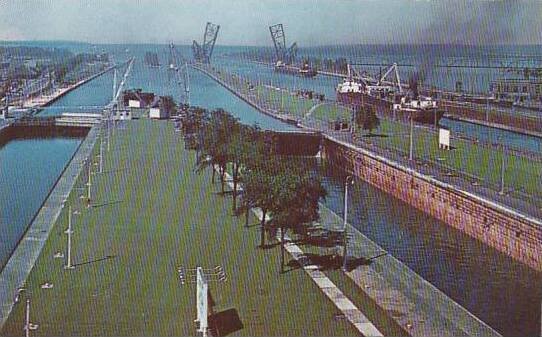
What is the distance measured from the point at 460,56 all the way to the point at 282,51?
8897 mm

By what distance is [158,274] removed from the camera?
5078mm

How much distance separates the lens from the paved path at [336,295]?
418 centimetres

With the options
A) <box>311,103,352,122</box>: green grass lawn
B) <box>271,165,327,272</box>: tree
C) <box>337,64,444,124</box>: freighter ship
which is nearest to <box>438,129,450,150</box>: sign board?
<box>337,64,444,124</box>: freighter ship

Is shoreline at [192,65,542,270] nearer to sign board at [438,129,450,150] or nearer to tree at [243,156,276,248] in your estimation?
sign board at [438,129,450,150]

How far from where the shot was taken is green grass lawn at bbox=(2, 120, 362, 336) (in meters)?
4.18

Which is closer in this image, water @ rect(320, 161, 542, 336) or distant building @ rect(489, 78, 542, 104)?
water @ rect(320, 161, 542, 336)

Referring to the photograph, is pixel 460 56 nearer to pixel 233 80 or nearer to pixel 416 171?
pixel 233 80

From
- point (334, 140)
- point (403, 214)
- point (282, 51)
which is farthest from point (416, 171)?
point (282, 51)

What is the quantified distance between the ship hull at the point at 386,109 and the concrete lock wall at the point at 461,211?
5.34 metres

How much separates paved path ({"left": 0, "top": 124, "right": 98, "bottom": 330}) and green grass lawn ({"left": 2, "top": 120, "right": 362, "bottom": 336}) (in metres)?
0.06

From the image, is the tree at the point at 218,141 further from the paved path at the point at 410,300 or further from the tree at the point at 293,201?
the tree at the point at 293,201

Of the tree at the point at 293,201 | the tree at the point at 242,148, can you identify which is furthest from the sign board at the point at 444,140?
the tree at the point at 293,201

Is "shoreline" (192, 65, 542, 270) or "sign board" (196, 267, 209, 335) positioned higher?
"sign board" (196, 267, 209, 335)

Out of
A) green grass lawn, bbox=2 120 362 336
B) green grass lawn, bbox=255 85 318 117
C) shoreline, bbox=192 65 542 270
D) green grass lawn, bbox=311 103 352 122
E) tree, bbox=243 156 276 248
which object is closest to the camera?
green grass lawn, bbox=2 120 362 336
